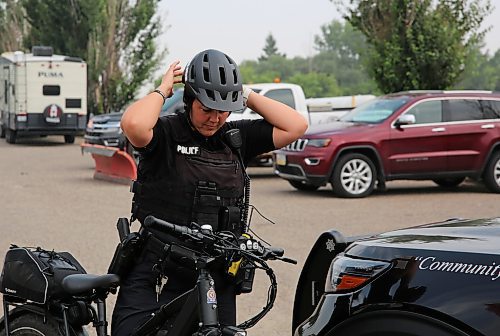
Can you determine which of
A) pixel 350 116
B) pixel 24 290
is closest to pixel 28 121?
pixel 350 116

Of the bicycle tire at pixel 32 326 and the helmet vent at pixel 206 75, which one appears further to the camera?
the bicycle tire at pixel 32 326

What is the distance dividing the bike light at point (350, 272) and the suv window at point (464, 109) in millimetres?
11925

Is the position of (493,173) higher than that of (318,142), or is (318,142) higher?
(318,142)

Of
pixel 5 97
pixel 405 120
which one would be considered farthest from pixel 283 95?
pixel 5 97

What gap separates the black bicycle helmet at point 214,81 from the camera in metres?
3.72

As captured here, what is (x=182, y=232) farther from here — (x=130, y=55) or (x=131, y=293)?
(x=130, y=55)

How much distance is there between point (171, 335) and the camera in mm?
3668

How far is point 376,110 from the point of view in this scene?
50.7ft

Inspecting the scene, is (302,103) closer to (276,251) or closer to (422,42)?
(422,42)

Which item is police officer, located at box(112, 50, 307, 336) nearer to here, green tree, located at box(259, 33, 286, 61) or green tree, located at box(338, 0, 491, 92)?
green tree, located at box(338, 0, 491, 92)

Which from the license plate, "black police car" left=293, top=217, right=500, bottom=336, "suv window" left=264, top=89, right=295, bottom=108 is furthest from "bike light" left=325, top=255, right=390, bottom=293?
"suv window" left=264, top=89, right=295, bottom=108

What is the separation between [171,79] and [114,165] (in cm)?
1367

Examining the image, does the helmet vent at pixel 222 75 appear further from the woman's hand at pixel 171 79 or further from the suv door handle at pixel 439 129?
the suv door handle at pixel 439 129

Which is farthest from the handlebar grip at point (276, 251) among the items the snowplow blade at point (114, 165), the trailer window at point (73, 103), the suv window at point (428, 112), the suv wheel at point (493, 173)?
the trailer window at point (73, 103)
